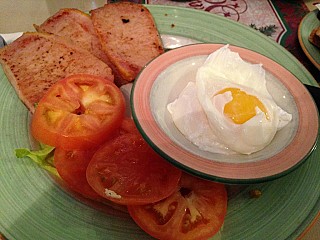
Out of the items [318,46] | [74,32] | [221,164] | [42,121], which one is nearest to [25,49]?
[74,32]

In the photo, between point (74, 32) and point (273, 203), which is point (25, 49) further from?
point (273, 203)

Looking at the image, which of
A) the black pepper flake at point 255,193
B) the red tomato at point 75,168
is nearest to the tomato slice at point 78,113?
the red tomato at point 75,168

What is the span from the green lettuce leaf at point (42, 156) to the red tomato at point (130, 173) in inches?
11.3

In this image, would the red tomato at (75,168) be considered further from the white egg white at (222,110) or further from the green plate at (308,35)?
the green plate at (308,35)

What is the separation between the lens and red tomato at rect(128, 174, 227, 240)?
4.69ft

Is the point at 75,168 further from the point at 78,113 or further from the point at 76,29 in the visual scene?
the point at 76,29

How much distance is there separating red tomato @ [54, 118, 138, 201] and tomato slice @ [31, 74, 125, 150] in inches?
1.2

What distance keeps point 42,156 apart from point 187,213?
0.78 metres

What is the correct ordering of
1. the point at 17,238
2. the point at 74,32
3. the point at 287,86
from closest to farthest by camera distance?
the point at 17,238
the point at 287,86
the point at 74,32

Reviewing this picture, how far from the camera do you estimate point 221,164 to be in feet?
4.78

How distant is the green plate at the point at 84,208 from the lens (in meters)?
1.50

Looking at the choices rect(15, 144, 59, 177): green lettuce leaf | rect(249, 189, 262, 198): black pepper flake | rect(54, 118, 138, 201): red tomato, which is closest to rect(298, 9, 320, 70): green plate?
rect(249, 189, 262, 198): black pepper flake

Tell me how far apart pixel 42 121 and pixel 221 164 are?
884 mm

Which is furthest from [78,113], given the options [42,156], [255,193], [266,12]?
[266,12]
